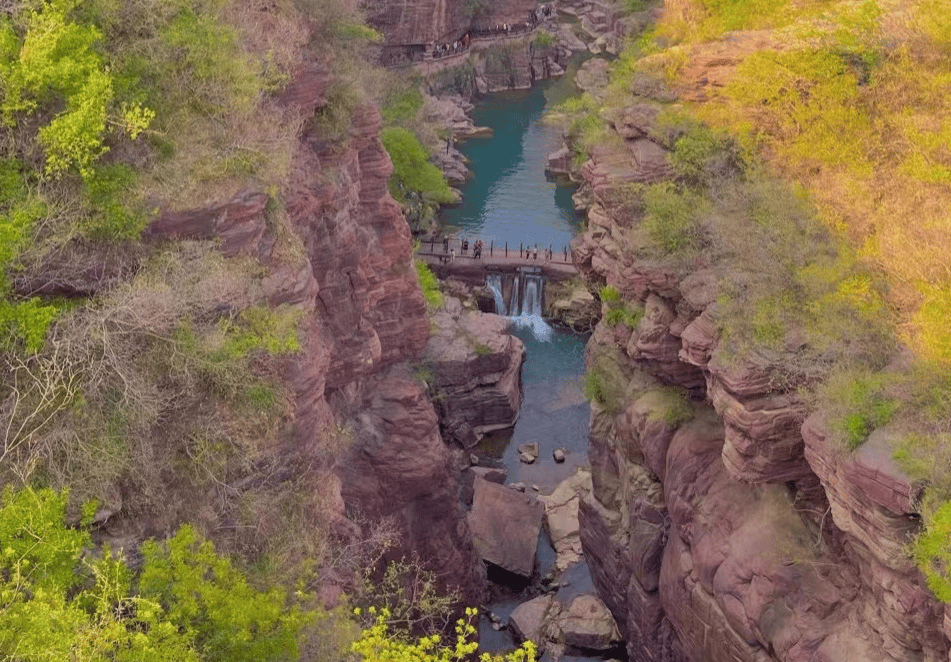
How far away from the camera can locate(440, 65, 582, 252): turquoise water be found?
60938mm

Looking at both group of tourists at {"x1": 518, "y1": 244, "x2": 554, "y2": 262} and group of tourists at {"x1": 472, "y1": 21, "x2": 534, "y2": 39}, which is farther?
group of tourists at {"x1": 472, "y1": 21, "x2": 534, "y2": 39}

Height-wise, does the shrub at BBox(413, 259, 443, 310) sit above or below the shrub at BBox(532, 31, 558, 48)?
below

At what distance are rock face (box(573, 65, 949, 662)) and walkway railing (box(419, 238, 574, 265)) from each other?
2125 centimetres

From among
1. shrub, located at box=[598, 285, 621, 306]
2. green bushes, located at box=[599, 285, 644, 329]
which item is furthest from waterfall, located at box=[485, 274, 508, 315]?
shrub, located at box=[598, 285, 621, 306]

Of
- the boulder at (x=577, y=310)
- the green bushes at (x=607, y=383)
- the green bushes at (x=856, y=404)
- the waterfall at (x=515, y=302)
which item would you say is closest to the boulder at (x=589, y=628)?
the green bushes at (x=607, y=383)

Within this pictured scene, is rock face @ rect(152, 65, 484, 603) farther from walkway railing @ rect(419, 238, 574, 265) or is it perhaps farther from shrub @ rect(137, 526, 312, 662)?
walkway railing @ rect(419, 238, 574, 265)

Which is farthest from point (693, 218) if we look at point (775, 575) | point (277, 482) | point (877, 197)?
point (277, 482)

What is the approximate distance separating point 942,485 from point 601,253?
1536cm

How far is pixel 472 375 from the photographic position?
42.7m

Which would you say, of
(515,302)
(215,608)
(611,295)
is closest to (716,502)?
(611,295)

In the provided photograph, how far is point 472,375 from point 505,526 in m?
9.68

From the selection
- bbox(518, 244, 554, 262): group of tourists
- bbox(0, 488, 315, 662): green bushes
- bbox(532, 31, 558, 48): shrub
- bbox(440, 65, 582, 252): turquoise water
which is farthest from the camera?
bbox(532, 31, 558, 48): shrub

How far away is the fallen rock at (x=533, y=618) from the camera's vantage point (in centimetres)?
3058

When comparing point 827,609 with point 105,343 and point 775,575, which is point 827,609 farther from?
point 105,343
